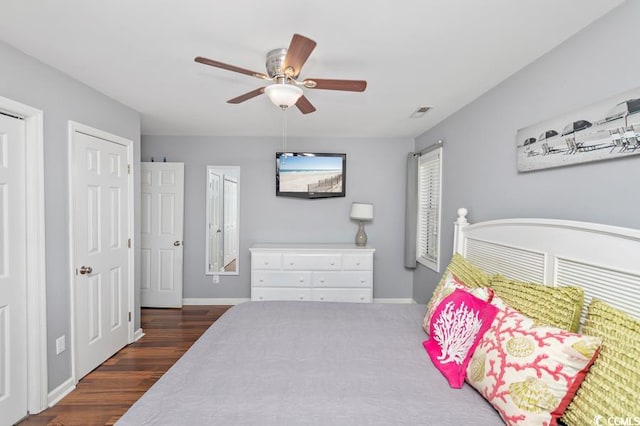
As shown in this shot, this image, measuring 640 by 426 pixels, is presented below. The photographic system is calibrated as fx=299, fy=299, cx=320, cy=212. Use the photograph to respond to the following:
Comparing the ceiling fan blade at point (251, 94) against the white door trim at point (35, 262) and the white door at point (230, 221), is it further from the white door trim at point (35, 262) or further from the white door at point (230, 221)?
the white door at point (230, 221)

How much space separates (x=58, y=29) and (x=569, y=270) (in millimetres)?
2983

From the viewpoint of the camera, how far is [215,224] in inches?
168

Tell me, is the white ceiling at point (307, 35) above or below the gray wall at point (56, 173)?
above

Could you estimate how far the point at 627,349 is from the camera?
0.95 m

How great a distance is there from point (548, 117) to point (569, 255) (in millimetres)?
859

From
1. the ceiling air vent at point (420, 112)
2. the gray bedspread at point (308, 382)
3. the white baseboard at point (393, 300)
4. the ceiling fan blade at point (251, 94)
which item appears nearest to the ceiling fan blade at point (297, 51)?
the ceiling fan blade at point (251, 94)

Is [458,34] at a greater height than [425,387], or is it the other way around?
[458,34]

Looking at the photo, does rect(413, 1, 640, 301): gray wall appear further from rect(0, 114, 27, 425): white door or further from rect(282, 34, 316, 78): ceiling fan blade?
rect(0, 114, 27, 425): white door

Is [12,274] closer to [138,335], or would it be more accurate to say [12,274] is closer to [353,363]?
[138,335]

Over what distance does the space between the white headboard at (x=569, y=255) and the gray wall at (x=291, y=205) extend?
2033mm

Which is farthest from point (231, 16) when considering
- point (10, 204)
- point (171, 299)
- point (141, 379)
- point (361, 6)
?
point (171, 299)

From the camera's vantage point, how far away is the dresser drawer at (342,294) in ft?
12.3

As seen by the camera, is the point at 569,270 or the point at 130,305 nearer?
the point at 569,270

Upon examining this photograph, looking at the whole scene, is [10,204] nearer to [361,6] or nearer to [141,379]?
[141,379]
